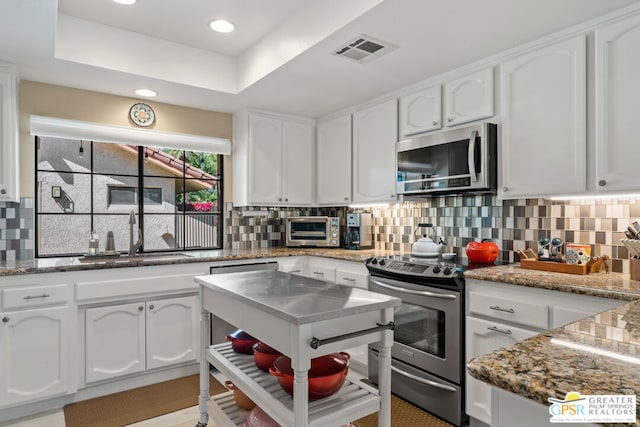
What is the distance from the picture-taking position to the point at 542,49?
7.67 ft

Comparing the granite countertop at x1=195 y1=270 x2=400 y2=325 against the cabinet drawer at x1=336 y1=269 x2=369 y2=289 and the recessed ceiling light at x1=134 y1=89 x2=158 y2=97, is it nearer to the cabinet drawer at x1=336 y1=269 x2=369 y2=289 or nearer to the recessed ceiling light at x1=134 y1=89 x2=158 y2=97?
the cabinet drawer at x1=336 y1=269 x2=369 y2=289

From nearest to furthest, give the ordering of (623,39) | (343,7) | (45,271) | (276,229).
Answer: (623,39)
(343,7)
(45,271)
(276,229)

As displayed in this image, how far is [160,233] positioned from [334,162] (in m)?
1.84

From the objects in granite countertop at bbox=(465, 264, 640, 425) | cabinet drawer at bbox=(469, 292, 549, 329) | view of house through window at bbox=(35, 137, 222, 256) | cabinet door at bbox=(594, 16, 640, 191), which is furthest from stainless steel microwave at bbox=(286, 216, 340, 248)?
granite countertop at bbox=(465, 264, 640, 425)

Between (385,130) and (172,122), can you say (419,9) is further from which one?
(172,122)

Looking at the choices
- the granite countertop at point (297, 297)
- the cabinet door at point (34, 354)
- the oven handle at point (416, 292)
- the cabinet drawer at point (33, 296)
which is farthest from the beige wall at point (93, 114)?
the granite countertop at point (297, 297)

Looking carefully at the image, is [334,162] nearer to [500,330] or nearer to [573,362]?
[500,330]

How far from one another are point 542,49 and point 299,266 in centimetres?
251

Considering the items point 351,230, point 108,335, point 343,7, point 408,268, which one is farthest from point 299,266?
point 343,7

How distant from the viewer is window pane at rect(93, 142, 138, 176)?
3.46 metres

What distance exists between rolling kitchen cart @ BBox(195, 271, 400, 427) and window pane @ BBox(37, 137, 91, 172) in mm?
2332

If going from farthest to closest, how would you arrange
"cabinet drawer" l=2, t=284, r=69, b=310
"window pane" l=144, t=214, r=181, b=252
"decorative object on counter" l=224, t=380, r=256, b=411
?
"window pane" l=144, t=214, r=181, b=252 < "cabinet drawer" l=2, t=284, r=69, b=310 < "decorative object on counter" l=224, t=380, r=256, b=411

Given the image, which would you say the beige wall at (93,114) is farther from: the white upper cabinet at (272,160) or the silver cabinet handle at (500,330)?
the silver cabinet handle at (500,330)

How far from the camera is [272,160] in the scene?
3.97m
